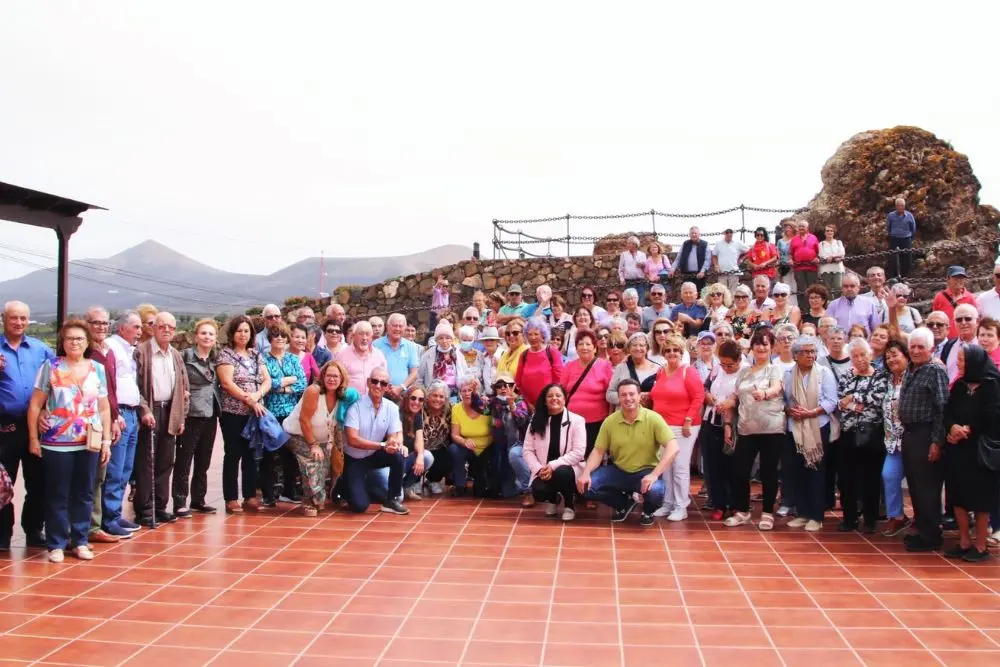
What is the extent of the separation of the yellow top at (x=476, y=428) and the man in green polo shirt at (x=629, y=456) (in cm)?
113

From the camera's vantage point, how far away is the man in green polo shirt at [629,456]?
20.8ft

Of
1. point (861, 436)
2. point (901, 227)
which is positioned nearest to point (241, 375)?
point (861, 436)

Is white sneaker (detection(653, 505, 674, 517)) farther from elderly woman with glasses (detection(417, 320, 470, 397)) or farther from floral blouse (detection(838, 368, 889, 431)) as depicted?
elderly woman with glasses (detection(417, 320, 470, 397))

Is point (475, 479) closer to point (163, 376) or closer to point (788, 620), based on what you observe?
point (163, 376)

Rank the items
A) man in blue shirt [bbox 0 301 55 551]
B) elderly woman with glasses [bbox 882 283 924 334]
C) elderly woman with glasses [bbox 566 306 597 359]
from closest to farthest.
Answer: man in blue shirt [bbox 0 301 55 551] < elderly woman with glasses [bbox 882 283 924 334] < elderly woman with glasses [bbox 566 306 597 359]

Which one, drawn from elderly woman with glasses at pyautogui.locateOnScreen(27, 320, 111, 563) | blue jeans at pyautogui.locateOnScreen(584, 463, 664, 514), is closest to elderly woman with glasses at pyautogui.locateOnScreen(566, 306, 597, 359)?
blue jeans at pyautogui.locateOnScreen(584, 463, 664, 514)

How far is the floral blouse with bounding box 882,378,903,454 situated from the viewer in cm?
580

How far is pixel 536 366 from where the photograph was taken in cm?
733

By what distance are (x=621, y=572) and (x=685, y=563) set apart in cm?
48

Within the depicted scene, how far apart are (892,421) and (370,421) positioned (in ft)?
12.5

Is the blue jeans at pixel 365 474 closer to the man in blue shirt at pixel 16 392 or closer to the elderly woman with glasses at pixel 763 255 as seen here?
the man in blue shirt at pixel 16 392

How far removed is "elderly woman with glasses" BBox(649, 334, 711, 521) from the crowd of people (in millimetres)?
17

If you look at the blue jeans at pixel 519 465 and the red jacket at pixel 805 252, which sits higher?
the red jacket at pixel 805 252

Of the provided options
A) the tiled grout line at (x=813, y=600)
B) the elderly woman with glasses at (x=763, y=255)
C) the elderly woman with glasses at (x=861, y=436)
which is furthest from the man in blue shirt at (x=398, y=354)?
the elderly woman with glasses at (x=763, y=255)
